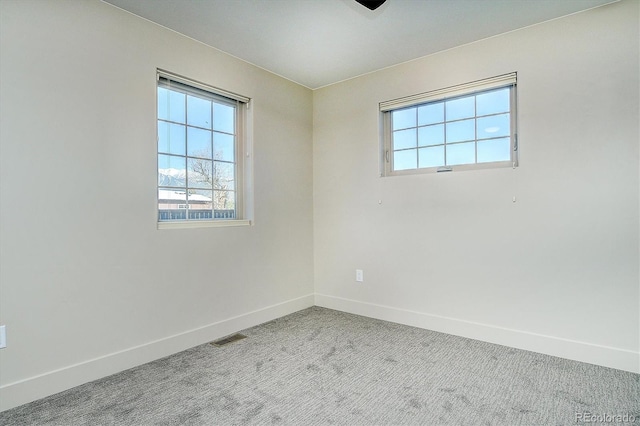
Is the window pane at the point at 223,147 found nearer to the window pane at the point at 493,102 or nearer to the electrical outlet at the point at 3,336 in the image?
the electrical outlet at the point at 3,336

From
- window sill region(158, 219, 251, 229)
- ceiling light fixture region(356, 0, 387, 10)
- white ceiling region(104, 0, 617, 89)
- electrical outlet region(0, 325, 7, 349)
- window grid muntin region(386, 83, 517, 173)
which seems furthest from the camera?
window grid muntin region(386, 83, 517, 173)

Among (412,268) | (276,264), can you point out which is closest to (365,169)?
(412,268)

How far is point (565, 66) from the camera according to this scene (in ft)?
8.02

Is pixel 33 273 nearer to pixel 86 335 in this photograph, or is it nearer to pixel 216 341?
pixel 86 335

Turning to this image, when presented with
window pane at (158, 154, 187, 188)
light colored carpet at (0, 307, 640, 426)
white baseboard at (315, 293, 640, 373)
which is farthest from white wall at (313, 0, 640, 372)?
window pane at (158, 154, 187, 188)

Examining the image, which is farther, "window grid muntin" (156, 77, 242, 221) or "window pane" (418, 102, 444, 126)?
"window pane" (418, 102, 444, 126)

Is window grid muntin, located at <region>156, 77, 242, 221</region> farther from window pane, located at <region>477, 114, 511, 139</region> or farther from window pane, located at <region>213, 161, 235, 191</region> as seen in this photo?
window pane, located at <region>477, 114, 511, 139</region>

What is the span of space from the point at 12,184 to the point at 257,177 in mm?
1739

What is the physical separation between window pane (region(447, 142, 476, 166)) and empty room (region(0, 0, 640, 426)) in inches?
0.7

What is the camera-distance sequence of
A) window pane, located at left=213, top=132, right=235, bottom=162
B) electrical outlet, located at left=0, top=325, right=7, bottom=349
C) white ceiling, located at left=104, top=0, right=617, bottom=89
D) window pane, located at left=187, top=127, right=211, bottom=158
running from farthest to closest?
window pane, located at left=213, top=132, right=235, bottom=162 < window pane, located at left=187, top=127, right=211, bottom=158 < white ceiling, located at left=104, top=0, right=617, bottom=89 < electrical outlet, located at left=0, top=325, right=7, bottom=349

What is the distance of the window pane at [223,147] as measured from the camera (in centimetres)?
302

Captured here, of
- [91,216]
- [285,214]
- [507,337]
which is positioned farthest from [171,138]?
[507,337]

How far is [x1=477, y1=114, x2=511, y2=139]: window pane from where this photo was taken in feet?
9.02
